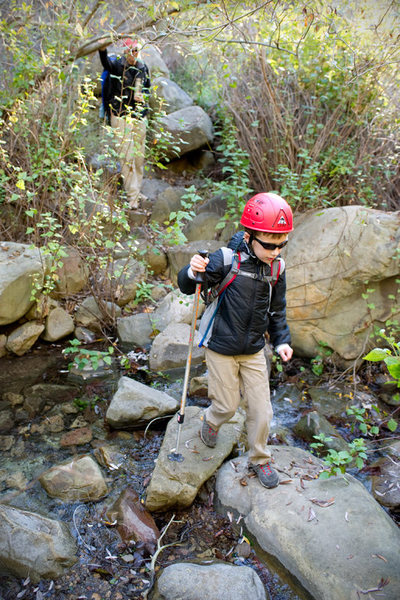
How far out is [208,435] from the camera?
10.4 feet

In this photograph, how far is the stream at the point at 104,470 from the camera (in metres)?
2.44

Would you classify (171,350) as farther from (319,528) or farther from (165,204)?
(165,204)

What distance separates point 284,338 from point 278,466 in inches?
39.3

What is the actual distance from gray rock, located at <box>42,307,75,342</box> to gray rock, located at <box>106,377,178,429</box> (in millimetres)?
1556

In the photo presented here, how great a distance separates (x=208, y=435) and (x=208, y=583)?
1031 mm

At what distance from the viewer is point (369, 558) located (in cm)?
236

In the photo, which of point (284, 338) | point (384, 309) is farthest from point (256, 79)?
point (284, 338)

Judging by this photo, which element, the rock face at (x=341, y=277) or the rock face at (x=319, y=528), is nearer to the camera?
the rock face at (x=319, y=528)

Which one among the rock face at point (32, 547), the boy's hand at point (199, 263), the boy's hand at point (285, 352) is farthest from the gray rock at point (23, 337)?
the boy's hand at point (285, 352)

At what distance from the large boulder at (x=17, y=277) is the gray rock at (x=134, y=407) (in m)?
1.61

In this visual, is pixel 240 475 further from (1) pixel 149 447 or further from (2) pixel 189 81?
(2) pixel 189 81

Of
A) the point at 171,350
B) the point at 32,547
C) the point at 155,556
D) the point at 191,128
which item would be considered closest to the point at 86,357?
the point at 171,350

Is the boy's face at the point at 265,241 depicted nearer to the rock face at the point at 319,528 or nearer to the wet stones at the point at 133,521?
the rock face at the point at 319,528

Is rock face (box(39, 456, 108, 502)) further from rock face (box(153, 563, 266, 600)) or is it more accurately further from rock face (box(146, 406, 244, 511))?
rock face (box(153, 563, 266, 600))
